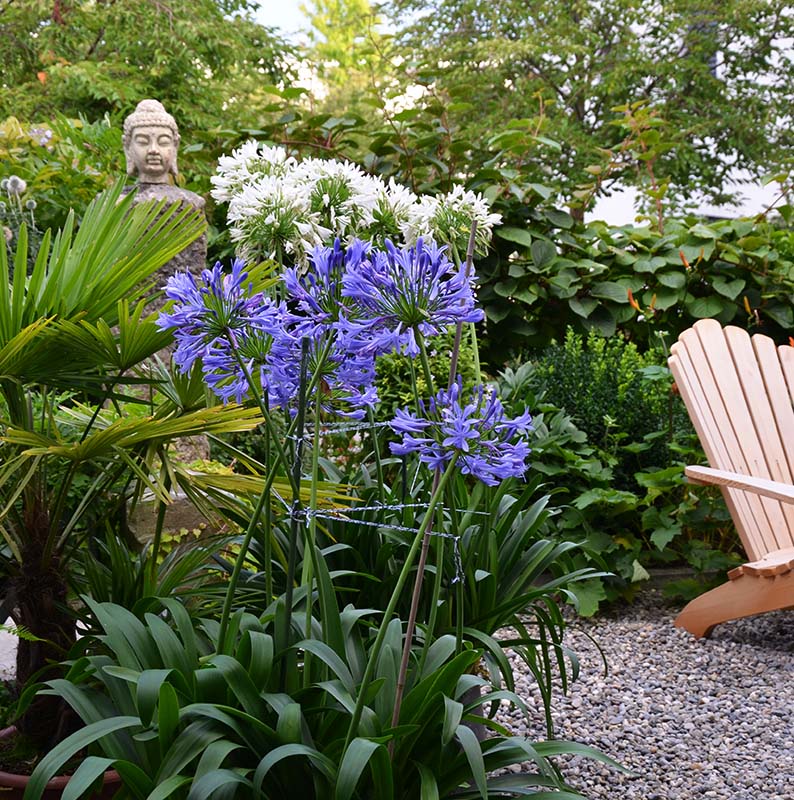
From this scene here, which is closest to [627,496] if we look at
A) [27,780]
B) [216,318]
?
[27,780]

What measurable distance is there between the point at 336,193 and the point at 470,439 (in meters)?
0.71

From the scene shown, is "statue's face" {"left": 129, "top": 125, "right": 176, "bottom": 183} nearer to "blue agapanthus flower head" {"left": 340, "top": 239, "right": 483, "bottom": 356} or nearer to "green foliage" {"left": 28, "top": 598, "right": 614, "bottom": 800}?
A: "green foliage" {"left": 28, "top": 598, "right": 614, "bottom": 800}

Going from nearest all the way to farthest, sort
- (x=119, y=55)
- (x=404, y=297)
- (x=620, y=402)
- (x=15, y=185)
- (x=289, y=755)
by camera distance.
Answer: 1. (x=404, y=297)
2. (x=289, y=755)
3. (x=15, y=185)
4. (x=620, y=402)
5. (x=119, y=55)

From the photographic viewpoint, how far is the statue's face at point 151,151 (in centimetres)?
423

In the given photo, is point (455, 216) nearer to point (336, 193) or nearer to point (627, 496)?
point (336, 193)

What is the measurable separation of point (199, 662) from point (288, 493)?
18.5 inches

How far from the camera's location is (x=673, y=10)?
12.5m

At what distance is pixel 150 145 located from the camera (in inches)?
167

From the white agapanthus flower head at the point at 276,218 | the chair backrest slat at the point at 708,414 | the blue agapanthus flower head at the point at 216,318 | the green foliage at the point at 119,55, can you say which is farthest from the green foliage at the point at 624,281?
the green foliage at the point at 119,55

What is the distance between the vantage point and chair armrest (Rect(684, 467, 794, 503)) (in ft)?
11.1

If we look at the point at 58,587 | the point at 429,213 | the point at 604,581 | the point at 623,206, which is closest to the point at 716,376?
the point at 604,581

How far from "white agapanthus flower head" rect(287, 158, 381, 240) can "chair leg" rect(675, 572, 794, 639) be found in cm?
237

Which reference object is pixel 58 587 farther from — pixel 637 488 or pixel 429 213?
pixel 637 488

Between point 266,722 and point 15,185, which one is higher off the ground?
point 15,185
